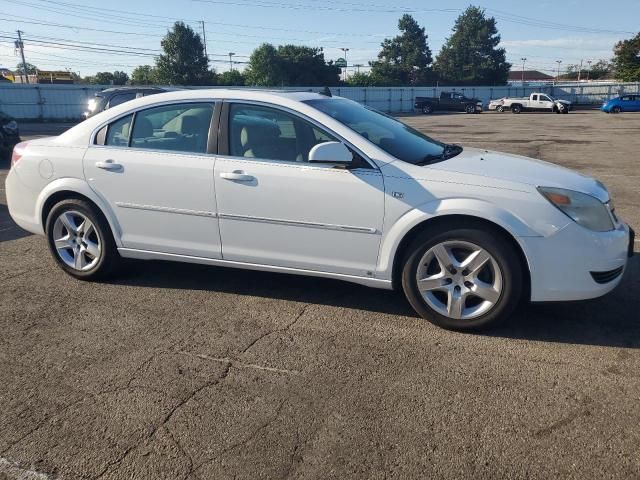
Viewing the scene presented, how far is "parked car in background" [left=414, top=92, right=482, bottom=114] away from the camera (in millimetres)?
44062

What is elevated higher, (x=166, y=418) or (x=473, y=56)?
(x=473, y=56)

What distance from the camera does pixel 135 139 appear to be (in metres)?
4.46

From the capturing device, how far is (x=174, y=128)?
4355mm

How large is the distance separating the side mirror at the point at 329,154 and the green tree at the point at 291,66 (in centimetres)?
7089

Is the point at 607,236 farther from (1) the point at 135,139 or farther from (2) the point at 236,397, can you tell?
(1) the point at 135,139

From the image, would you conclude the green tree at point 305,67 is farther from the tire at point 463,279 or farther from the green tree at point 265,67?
the tire at point 463,279

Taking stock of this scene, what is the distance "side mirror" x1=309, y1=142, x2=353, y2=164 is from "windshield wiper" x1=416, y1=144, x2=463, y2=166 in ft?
1.84

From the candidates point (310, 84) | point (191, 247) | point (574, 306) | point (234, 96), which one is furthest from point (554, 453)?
point (310, 84)

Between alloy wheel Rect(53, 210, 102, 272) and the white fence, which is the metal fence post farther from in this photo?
alloy wheel Rect(53, 210, 102, 272)

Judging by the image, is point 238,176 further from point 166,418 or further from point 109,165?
point 166,418

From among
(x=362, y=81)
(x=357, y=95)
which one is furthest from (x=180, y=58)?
(x=357, y=95)

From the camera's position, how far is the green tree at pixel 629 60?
60750 millimetres

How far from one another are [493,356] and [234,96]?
2.71m

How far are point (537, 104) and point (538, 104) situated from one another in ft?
0.26
